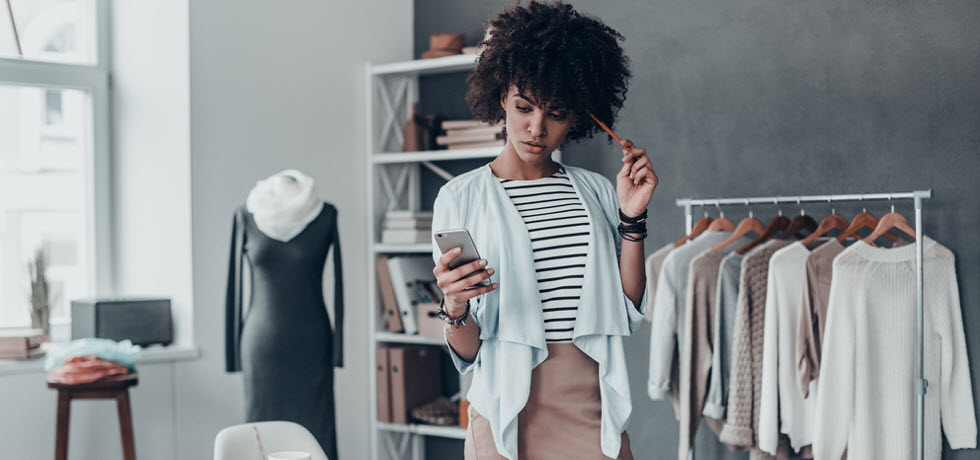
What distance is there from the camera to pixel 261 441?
7.58 ft

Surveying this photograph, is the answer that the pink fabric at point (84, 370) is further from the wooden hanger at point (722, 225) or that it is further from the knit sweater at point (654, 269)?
the wooden hanger at point (722, 225)

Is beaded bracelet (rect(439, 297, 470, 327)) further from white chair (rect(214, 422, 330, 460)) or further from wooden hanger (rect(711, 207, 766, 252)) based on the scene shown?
wooden hanger (rect(711, 207, 766, 252))

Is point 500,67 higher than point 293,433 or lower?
higher

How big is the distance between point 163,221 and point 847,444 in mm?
2753

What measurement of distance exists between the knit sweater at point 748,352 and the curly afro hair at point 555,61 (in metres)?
1.60

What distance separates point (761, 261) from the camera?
315 centimetres

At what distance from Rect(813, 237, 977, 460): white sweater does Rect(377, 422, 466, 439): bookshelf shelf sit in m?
1.64

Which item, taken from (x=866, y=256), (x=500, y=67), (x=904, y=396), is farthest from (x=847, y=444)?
(x=500, y=67)

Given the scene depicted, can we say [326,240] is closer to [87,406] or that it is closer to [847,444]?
[87,406]

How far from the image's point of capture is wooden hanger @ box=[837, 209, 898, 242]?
3145 millimetres

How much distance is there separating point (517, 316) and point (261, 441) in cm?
102

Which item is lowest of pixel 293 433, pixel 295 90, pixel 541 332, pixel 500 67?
pixel 293 433

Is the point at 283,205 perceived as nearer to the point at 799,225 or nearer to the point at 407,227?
the point at 407,227

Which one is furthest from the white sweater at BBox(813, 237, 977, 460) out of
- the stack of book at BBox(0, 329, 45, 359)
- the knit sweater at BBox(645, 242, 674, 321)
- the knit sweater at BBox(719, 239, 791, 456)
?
the stack of book at BBox(0, 329, 45, 359)
